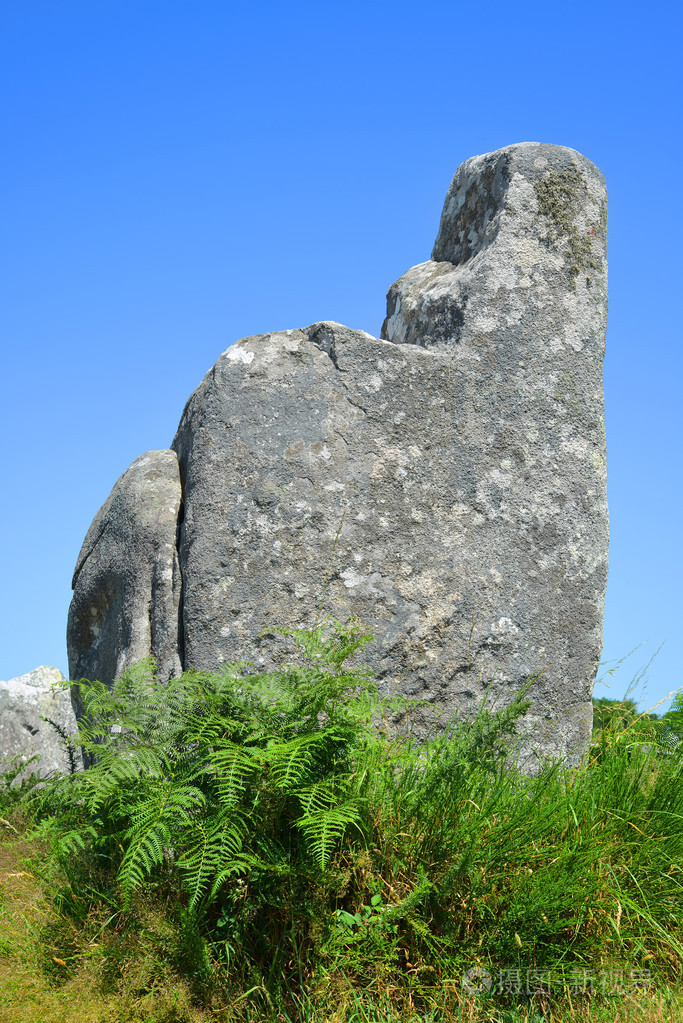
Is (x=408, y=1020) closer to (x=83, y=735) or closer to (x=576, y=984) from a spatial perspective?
(x=576, y=984)

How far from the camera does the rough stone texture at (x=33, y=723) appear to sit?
789 cm

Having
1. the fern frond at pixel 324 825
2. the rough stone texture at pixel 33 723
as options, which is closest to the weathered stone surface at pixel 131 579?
the fern frond at pixel 324 825

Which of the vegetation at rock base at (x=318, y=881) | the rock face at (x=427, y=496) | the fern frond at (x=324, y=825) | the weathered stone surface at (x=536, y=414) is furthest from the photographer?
the weathered stone surface at (x=536, y=414)

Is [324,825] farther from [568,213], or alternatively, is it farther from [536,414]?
[568,213]

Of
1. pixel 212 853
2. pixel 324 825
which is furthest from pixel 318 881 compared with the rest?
pixel 212 853

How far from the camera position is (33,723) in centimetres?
804

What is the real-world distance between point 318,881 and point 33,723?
5195 mm

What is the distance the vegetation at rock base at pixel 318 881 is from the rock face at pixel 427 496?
20.4 inches

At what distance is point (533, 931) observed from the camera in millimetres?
3797

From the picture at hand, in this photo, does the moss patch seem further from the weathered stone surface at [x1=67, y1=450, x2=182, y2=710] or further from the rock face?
the weathered stone surface at [x1=67, y1=450, x2=182, y2=710]

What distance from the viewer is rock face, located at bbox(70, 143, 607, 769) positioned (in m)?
4.68

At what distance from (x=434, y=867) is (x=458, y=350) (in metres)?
2.82

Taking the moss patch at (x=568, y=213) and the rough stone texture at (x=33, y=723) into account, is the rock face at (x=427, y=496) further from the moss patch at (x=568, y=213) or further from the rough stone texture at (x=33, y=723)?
the rough stone texture at (x=33, y=723)

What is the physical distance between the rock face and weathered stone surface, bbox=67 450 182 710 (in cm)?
1
